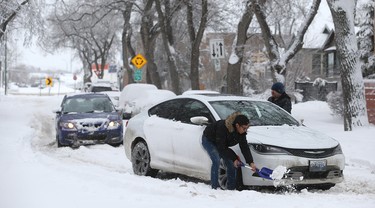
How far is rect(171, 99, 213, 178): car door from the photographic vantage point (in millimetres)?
8070

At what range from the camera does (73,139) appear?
1397 cm

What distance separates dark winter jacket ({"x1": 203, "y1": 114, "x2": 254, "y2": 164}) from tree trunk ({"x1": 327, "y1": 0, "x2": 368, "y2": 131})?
8415mm

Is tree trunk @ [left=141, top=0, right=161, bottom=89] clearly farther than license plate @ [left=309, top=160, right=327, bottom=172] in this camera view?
Yes

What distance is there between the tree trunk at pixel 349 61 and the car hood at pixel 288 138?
737 centimetres

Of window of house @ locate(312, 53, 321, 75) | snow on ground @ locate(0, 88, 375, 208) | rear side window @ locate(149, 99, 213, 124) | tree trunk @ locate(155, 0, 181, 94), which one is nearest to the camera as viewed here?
snow on ground @ locate(0, 88, 375, 208)

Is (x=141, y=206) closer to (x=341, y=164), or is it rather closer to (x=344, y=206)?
(x=344, y=206)

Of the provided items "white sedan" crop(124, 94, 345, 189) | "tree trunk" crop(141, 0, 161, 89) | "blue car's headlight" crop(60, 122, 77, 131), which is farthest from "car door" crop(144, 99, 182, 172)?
"tree trunk" crop(141, 0, 161, 89)

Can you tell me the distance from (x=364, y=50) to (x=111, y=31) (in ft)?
104

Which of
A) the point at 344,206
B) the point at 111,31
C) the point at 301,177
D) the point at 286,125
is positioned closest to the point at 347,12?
the point at 286,125

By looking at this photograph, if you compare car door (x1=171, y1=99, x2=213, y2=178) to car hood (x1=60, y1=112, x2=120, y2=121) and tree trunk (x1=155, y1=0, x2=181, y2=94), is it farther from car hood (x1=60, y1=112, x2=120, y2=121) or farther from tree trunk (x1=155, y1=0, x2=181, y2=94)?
tree trunk (x1=155, y1=0, x2=181, y2=94)

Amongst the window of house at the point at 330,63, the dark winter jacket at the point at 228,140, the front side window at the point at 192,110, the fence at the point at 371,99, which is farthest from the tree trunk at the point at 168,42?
the window of house at the point at 330,63

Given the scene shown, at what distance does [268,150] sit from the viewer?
24.0 feet

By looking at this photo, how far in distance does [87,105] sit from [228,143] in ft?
29.0

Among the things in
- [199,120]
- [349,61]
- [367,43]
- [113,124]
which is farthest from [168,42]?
[199,120]
